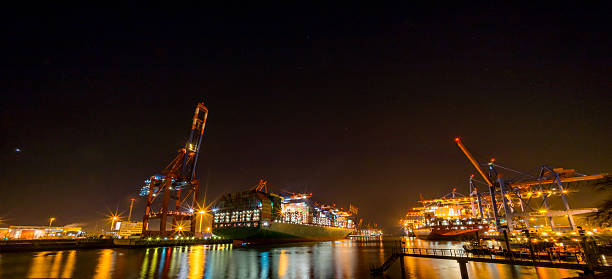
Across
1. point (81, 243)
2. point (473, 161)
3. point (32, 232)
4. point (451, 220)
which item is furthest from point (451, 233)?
point (32, 232)

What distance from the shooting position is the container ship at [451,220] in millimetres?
95875

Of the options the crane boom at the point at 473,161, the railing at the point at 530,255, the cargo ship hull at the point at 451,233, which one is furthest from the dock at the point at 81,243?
the cargo ship hull at the point at 451,233

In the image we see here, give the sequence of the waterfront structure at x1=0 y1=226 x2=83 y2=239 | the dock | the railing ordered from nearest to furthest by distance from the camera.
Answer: the railing → the dock → the waterfront structure at x1=0 y1=226 x2=83 y2=239

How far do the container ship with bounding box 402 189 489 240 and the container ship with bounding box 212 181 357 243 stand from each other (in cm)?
4579

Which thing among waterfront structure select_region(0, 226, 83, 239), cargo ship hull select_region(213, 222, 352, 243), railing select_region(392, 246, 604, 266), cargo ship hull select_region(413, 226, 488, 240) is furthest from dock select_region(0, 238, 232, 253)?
cargo ship hull select_region(413, 226, 488, 240)

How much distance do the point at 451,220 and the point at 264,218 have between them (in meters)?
72.8

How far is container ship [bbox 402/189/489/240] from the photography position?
95.9 meters

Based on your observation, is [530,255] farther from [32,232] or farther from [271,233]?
[32,232]

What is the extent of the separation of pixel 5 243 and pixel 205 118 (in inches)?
1925

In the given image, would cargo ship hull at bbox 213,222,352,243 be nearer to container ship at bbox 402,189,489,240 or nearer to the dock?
the dock

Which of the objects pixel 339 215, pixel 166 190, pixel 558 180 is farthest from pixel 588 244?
→ pixel 339 215

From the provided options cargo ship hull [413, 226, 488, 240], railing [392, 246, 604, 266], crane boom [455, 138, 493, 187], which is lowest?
cargo ship hull [413, 226, 488, 240]

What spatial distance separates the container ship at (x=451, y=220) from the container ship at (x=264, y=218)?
45791 millimetres

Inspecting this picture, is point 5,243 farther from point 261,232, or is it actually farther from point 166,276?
point 261,232
